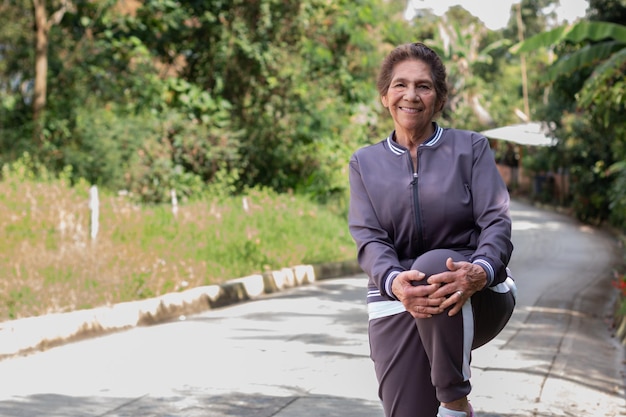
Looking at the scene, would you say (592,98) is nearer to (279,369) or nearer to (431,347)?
(279,369)

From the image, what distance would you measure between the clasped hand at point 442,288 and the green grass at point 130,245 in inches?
266

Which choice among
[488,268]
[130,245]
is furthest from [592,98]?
[488,268]

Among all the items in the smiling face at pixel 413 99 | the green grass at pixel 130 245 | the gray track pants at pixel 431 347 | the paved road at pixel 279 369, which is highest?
the smiling face at pixel 413 99

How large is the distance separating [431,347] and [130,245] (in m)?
10.0

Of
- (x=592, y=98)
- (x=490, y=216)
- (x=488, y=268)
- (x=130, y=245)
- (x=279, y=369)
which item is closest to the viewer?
(x=488, y=268)

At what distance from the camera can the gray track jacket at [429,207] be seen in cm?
337

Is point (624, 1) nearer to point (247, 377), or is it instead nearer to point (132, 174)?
point (132, 174)

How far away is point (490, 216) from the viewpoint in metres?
3.37

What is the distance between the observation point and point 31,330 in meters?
8.95

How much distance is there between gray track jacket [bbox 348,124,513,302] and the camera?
3367mm

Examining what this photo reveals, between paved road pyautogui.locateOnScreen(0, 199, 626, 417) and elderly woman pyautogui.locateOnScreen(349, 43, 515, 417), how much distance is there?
3012 millimetres

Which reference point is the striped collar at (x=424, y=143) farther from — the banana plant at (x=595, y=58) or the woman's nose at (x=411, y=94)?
the banana plant at (x=595, y=58)

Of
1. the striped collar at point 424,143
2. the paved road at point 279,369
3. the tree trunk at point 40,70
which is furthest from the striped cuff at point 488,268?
the tree trunk at point 40,70

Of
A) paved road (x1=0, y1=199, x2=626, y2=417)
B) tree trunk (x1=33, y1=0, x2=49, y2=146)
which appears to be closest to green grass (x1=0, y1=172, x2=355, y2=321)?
paved road (x1=0, y1=199, x2=626, y2=417)
